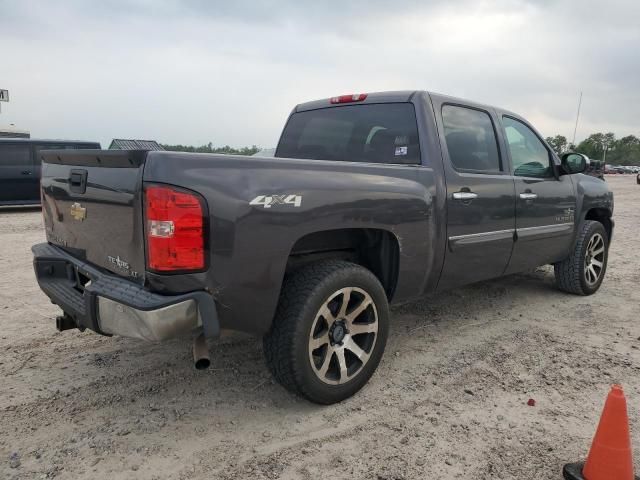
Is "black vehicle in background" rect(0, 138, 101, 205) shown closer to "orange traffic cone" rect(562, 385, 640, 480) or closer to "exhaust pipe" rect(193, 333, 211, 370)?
"exhaust pipe" rect(193, 333, 211, 370)

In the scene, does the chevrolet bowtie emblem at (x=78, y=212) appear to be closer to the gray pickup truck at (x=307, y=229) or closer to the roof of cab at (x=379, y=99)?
the gray pickup truck at (x=307, y=229)

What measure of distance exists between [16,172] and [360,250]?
431 inches

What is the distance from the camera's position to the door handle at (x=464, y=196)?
3.36 metres

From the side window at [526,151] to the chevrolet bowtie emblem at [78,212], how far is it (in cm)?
325

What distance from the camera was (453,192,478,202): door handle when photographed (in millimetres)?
3361

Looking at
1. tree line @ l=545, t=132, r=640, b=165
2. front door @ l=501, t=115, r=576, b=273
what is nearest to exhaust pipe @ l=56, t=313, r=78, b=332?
front door @ l=501, t=115, r=576, b=273

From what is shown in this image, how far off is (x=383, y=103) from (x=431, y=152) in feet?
1.88

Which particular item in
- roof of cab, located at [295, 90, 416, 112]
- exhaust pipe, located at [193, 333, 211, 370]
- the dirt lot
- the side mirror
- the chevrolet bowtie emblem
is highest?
roof of cab, located at [295, 90, 416, 112]

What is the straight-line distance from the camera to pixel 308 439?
2447 millimetres

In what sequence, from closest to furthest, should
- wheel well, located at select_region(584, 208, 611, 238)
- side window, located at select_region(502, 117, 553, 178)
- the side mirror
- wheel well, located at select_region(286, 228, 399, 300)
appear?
wheel well, located at select_region(286, 228, 399, 300) < side window, located at select_region(502, 117, 553, 178) < the side mirror < wheel well, located at select_region(584, 208, 611, 238)

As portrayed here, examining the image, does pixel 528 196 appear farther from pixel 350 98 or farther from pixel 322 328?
pixel 322 328

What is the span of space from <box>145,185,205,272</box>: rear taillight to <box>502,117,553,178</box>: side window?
115 inches

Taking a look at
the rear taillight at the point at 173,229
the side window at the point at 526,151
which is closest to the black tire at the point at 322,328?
the rear taillight at the point at 173,229

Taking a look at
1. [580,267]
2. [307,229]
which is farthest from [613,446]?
[580,267]
